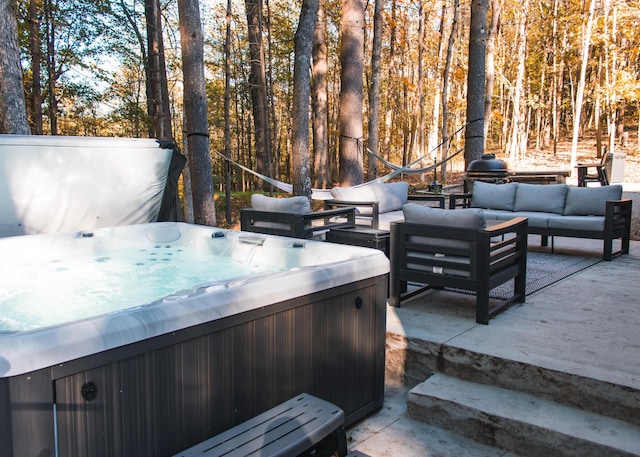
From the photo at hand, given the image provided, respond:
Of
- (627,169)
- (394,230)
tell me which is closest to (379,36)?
(394,230)

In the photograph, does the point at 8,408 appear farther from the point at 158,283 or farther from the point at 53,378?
the point at 158,283

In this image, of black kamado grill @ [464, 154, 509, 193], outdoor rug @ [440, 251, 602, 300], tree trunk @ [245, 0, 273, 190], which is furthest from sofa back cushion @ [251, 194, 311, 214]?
tree trunk @ [245, 0, 273, 190]

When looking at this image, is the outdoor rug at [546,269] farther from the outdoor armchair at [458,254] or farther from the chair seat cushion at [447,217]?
the chair seat cushion at [447,217]

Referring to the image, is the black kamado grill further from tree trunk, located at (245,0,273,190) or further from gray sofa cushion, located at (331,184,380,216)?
tree trunk, located at (245,0,273,190)

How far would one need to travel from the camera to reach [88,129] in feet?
36.3

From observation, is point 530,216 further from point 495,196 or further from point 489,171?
point 489,171

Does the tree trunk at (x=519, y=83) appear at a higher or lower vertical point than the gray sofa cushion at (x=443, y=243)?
higher

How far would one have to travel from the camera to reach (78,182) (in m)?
3.94

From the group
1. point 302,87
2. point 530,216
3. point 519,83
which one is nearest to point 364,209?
point 530,216

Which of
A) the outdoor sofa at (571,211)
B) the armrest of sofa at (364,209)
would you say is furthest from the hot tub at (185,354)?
the outdoor sofa at (571,211)

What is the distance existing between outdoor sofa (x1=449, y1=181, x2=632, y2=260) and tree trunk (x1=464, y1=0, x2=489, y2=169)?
6.05 ft

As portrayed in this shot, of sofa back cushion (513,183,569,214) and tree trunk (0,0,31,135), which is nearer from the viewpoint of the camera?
sofa back cushion (513,183,569,214)

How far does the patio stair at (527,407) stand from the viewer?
172 centimetres

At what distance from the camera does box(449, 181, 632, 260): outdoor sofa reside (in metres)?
4.10
